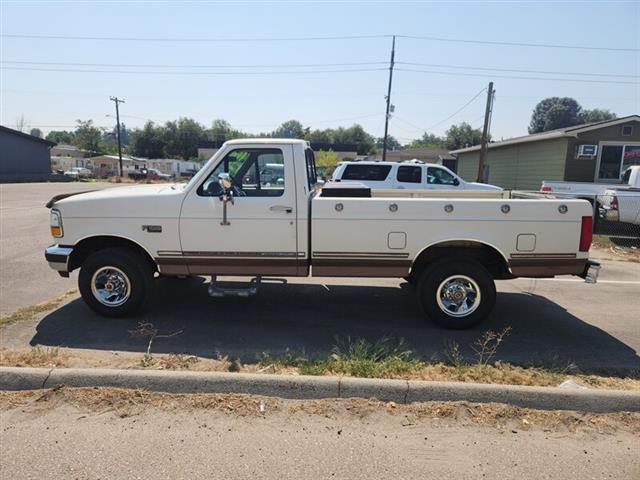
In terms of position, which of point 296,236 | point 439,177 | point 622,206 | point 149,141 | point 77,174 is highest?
point 149,141

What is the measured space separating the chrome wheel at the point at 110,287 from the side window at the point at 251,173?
137 centimetres

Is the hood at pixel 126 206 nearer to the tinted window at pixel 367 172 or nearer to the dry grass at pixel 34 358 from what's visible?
the dry grass at pixel 34 358

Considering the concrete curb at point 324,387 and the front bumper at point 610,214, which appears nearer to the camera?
the concrete curb at point 324,387

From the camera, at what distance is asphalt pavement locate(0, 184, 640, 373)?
4.89m

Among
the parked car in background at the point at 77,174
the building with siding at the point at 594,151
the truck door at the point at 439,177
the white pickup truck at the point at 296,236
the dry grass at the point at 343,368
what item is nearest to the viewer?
the dry grass at the point at 343,368

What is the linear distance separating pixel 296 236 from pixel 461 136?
108069 millimetres

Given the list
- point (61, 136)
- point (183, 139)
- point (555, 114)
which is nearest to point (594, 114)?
point (555, 114)

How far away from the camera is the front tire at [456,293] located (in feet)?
17.4

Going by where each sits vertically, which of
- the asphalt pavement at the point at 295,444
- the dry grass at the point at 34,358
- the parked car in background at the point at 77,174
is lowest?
the asphalt pavement at the point at 295,444

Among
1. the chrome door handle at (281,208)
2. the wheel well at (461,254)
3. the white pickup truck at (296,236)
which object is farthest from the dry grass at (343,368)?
the chrome door handle at (281,208)

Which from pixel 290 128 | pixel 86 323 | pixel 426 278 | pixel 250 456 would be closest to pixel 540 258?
pixel 426 278

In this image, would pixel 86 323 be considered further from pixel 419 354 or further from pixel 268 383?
pixel 419 354

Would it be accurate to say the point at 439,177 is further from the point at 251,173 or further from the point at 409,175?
the point at 251,173

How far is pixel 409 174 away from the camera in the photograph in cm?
1459
